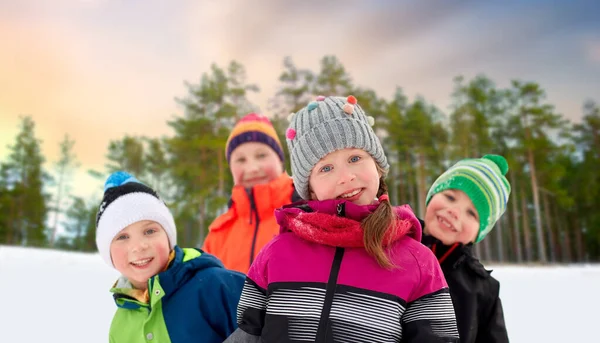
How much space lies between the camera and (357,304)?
61.3 inches

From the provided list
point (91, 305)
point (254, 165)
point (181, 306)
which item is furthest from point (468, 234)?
point (91, 305)

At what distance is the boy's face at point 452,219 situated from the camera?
8.20 ft

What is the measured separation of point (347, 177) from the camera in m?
1.74

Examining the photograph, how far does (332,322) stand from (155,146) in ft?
116

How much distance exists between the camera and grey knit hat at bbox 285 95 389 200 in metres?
1.81

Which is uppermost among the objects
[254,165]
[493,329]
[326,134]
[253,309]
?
[254,165]

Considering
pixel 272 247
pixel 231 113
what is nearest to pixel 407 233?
pixel 272 247

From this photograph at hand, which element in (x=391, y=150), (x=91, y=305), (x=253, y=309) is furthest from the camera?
(x=391, y=150)

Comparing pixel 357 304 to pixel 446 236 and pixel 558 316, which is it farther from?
pixel 558 316

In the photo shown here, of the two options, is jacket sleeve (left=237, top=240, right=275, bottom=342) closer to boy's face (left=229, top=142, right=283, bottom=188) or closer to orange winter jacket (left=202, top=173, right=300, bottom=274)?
orange winter jacket (left=202, top=173, right=300, bottom=274)

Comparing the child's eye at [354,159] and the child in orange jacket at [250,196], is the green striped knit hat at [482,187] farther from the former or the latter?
the child in orange jacket at [250,196]

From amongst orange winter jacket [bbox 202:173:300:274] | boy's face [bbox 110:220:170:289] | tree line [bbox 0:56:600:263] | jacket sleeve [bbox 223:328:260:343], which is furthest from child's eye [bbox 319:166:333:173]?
tree line [bbox 0:56:600:263]

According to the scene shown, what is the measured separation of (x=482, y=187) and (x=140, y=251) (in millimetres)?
2055

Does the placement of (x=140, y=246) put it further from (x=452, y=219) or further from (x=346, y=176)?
(x=452, y=219)
